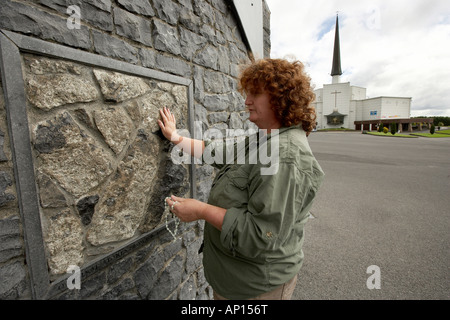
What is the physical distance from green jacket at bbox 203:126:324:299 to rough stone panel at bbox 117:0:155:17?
4.08 ft

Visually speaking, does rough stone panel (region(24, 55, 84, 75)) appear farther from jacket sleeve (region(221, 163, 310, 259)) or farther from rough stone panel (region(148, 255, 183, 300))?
rough stone panel (region(148, 255, 183, 300))

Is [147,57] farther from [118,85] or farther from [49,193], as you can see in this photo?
[49,193]

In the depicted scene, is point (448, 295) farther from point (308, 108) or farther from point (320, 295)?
point (308, 108)

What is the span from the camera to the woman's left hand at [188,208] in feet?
4.68

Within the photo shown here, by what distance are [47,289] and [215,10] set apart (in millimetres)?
2939

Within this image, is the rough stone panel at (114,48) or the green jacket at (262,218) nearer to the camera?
the green jacket at (262,218)

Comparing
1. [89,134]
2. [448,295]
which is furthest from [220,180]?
[448,295]

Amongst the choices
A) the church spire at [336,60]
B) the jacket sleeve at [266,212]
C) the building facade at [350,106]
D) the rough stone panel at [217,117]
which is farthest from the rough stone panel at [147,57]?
the church spire at [336,60]

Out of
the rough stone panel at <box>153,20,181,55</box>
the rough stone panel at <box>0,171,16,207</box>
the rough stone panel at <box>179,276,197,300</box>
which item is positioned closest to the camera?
the rough stone panel at <box>0,171,16,207</box>

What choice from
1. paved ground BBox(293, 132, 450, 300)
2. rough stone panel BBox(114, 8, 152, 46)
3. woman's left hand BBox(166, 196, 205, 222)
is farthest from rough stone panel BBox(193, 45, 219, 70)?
paved ground BBox(293, 132, 450, 300)

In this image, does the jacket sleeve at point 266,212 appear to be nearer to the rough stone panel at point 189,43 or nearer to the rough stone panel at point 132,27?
the rough stone panel at point 132,27

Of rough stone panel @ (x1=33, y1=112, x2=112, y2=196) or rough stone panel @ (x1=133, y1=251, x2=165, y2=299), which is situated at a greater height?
rough stone panel @ (x1=33, y1=112, x2=112, y2=196)

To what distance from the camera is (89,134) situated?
1426 mm

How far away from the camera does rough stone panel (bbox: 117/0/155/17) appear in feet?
5.25
